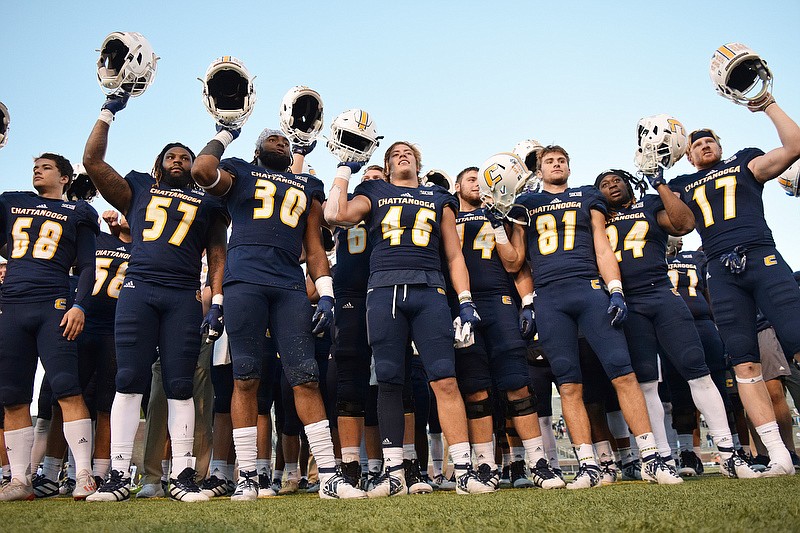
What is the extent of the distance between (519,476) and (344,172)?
3.35m

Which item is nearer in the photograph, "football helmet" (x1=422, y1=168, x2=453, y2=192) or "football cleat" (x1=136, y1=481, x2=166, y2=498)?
"football cleat" (x1=136, y1=481, x2=166, y2=498)

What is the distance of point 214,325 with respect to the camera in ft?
16.7

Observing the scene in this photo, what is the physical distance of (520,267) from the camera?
6.14 meters

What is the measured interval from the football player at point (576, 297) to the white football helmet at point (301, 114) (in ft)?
6.67

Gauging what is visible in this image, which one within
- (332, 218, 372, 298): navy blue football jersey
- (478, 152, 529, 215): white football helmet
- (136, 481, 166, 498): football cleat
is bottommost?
(136, 481, 166, 498): football cleat

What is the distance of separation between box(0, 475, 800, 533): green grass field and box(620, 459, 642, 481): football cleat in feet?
6.20

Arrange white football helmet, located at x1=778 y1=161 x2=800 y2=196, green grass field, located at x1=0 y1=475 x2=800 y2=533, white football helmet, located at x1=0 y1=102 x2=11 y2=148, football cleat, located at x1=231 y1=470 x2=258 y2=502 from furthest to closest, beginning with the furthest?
white football helmet, located at x1=778 y1=161 x2=800 y2=196 < white football helmet, located at x1=0 y1=102 x2=11 y2=148 < football cleat, located at x1=231 y1=470 x2=258 y2=502 < green grass field, located at x1=0 y1=475 x2=800 y2=533

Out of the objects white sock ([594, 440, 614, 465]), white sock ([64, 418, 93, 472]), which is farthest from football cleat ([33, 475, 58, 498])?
white sock ([594, 440, 614, 465])

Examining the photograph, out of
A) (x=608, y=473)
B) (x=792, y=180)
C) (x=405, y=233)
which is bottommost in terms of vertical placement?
(x=608, y=473)

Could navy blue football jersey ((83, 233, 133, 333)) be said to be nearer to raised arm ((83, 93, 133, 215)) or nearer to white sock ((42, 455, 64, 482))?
raised arm ((83, 93, 133, 215))

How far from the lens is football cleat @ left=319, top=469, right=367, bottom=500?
457 centimetres

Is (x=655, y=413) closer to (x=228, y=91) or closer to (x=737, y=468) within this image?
(x=737, y=468)

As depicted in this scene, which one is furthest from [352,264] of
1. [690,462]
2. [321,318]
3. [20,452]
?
[690,462]

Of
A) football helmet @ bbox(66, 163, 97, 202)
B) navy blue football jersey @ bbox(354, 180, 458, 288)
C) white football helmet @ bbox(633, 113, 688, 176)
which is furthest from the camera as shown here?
football helmet @ bbox(66, 163, 97, 202)
